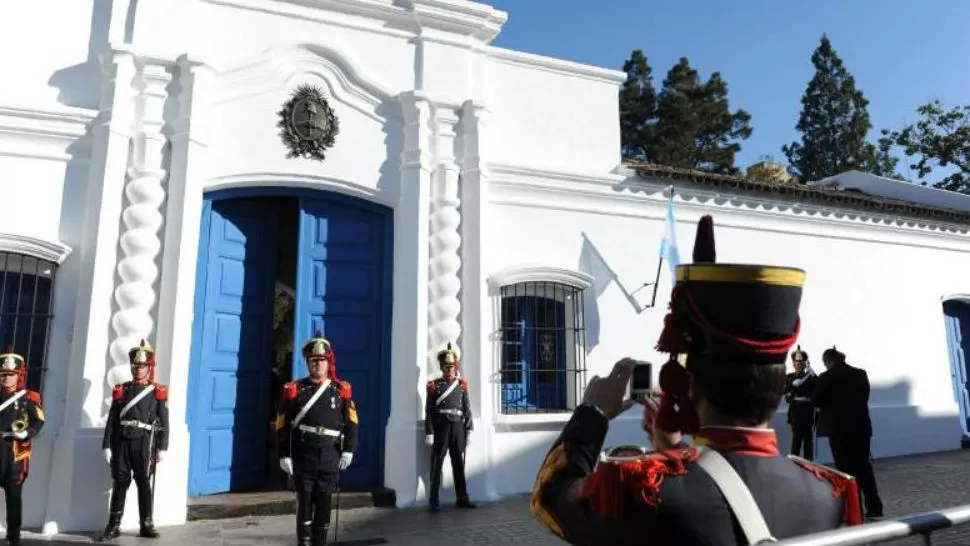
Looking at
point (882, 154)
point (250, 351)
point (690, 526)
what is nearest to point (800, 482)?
point (690, 526)

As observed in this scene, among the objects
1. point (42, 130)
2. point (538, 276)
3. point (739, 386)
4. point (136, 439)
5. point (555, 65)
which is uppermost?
point (555, 65)

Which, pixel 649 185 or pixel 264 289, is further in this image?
pixel 649 185

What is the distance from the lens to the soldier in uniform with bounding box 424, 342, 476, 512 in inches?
289

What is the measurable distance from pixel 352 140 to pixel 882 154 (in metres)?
36.2

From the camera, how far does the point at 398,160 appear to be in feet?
27.3

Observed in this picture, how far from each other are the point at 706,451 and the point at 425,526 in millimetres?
5398

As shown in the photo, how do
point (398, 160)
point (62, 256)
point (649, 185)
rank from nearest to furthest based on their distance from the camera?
1. point (62, 256)
2. point (398, 160)
3. point (649, 185)

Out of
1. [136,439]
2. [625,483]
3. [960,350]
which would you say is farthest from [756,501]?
[960,350]

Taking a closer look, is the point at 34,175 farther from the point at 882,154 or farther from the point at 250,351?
the point at 882,154

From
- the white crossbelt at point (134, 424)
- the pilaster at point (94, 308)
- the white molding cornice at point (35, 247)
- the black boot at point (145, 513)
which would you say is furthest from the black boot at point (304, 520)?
the white molding cornice at point (35, 247)

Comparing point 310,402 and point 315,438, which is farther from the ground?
point 310,402

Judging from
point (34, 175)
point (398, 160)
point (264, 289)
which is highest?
point (398, 160)

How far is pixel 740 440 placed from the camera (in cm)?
159

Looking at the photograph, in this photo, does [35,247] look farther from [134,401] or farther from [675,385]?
[675,385]
